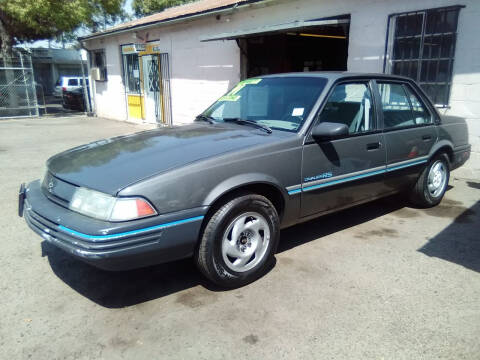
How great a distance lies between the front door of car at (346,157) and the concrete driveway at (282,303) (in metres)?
0.53

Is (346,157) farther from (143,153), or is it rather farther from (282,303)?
(143,153)

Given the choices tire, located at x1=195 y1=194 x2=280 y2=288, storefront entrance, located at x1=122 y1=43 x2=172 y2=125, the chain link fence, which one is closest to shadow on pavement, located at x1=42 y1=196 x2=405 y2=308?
tire, located at x1=195 y1=194 x2=280 y2=288

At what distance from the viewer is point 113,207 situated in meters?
2.57

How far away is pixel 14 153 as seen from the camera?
9.02m

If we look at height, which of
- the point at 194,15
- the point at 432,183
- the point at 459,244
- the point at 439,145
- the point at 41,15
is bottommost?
the point at 459,244

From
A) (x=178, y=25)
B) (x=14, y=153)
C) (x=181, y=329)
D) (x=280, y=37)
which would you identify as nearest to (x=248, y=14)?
(x=280, y=37)

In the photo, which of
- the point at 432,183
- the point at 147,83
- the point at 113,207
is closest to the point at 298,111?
the point at 113,207

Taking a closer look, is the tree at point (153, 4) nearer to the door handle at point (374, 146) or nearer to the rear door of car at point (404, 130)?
the rear door of car at point (404, 130)

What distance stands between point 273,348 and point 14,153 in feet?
28.4

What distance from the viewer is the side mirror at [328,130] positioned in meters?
3.29

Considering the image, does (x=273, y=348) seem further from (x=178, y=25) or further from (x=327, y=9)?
(x=178, y=25)

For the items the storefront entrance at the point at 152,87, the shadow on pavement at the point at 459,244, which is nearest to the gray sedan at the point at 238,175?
the shadow on pavement at the point at 459,244

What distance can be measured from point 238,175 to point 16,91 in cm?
1794

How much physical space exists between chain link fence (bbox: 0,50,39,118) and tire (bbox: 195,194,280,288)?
1708 centimetres
